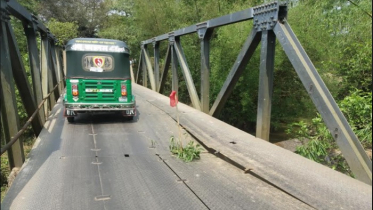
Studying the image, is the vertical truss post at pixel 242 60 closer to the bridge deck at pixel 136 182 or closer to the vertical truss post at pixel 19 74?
the bridge deck at pixel 136 182

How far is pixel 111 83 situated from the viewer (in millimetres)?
8297

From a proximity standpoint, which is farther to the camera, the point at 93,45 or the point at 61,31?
the point at 61,31

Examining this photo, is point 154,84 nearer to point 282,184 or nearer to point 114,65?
point 114,65

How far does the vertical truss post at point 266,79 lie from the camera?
20.0 feet

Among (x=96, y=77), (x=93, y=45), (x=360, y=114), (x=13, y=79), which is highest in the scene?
(x=93, y=45)

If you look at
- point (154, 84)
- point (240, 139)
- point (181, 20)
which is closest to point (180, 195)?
point (240, 139)

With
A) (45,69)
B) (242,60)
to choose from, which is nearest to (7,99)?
(242,60)

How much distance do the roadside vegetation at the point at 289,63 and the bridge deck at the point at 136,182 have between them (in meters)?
0.73

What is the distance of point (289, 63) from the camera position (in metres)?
12.5

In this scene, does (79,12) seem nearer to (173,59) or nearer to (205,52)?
(173,59)

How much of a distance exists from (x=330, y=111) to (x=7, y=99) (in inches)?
199

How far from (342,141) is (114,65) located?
5.95m

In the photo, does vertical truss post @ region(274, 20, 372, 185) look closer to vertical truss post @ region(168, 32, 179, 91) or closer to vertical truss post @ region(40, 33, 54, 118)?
vertical truss post @ region(168, 32, 179, 91)

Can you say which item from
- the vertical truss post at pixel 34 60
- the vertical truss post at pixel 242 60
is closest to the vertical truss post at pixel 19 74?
the vertical truss post at pixel 34 60
